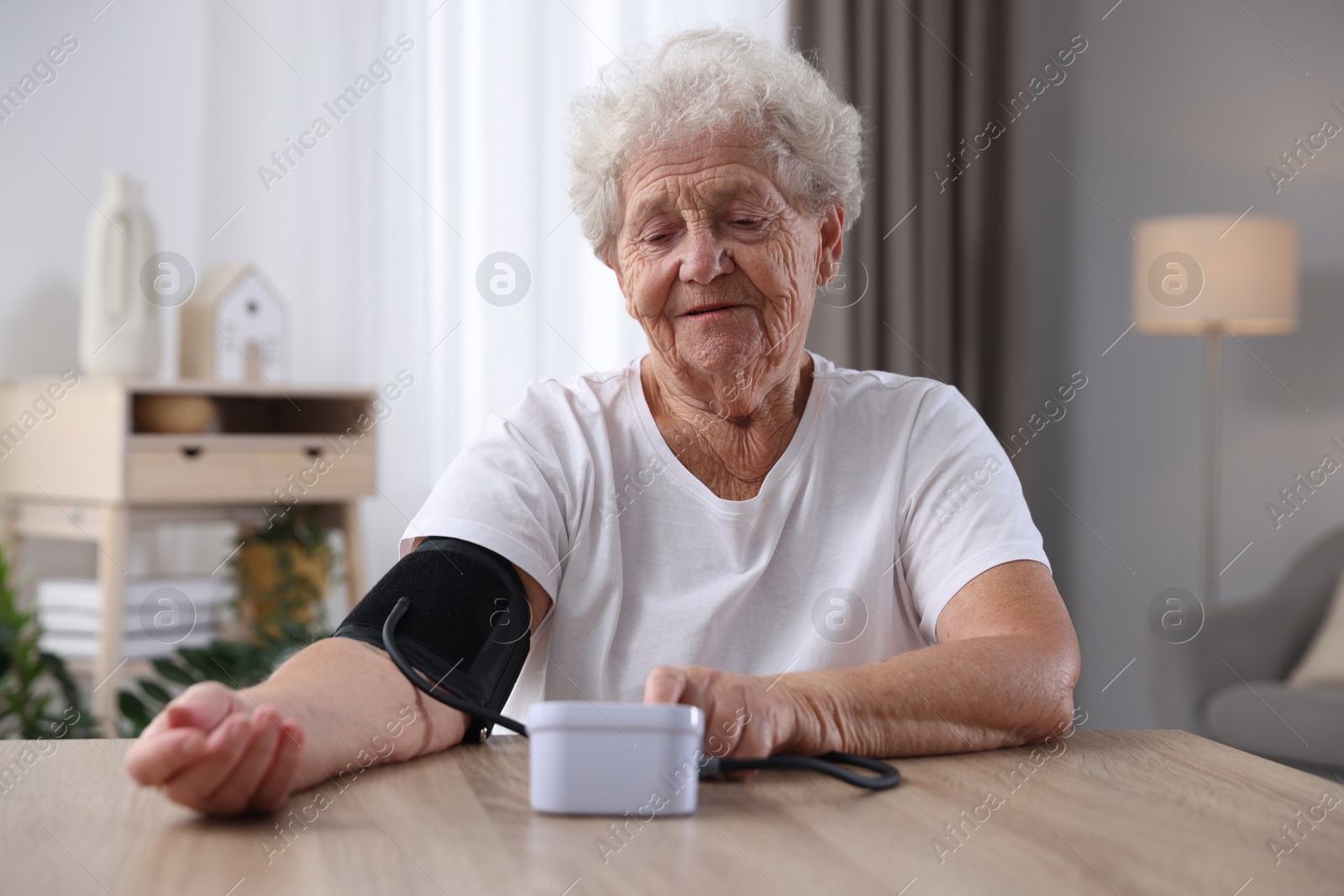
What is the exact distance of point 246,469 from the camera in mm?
2367

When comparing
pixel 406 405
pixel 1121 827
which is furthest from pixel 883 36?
pixel 1121 827

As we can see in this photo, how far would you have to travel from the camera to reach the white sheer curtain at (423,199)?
9.30ft

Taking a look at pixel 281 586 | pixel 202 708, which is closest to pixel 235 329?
pixel 281 586

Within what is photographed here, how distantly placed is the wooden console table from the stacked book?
38mm

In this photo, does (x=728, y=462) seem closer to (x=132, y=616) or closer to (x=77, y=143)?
(x=132, y=616)

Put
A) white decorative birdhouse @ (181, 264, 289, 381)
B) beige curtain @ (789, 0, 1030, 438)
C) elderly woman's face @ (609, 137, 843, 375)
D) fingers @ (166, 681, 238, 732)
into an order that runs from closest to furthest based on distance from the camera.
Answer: fingers @ (166, 681, 238, 732)
elderly woman's face @ (609, 137, 843, 375)
white decorative birdhouse @ (181, 264, 289, 381)
beige curtain @ (789, 0, 1030, 438)

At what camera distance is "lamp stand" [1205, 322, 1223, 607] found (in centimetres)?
276

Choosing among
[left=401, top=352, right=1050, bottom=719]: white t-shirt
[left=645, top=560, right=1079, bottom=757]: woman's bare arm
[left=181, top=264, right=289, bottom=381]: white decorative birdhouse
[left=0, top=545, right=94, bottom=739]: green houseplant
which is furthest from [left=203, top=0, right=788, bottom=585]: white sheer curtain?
[left=645, top=560, right=1079, bottom=757]: woman's bare arm

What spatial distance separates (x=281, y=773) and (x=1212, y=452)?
2650 mm

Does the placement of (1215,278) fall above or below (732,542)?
above

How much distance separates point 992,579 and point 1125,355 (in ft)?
7.37

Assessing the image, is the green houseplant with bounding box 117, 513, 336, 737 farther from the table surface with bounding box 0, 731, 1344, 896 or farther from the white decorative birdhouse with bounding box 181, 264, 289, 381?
the table surface with bounding box 0, 731, 1344, 896

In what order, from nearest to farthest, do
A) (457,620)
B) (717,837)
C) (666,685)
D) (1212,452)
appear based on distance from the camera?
(717,837)
(666,685)
(457,620)
(1212,452)

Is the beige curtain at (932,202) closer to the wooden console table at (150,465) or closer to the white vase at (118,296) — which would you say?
the wooden console table at (150,465)
